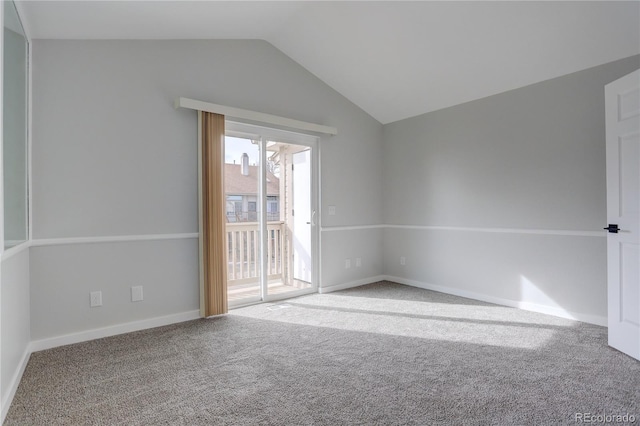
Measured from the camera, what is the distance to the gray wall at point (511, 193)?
320cm

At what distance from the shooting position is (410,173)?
190 inches

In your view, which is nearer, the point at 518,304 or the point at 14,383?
the point at 14,383

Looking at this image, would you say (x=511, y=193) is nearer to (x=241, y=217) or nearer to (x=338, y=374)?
(x=338, y=374)

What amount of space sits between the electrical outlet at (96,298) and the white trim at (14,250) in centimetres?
63

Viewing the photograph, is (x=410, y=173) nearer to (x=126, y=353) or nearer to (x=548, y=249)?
(x=548, y=249)

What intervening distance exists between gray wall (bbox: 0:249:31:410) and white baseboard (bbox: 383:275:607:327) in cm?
424

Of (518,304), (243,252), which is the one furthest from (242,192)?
(518,304)

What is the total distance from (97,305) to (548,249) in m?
4.41

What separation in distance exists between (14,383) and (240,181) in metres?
2.53

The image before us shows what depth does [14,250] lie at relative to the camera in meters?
2.11

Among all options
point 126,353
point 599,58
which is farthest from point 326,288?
point 599,58

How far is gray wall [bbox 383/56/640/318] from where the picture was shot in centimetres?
320

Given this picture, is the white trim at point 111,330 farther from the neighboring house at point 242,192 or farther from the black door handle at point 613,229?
the black door handle at point 613,229

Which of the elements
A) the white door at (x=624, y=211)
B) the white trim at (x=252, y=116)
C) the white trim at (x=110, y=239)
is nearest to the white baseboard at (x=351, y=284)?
the white trim at (x=110, y=239)
